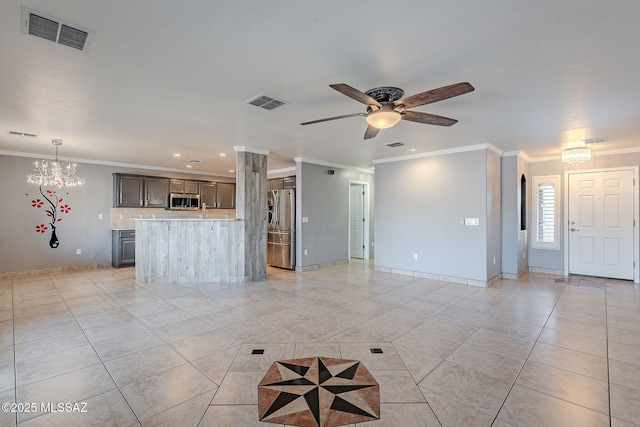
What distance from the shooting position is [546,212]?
6.56 meters

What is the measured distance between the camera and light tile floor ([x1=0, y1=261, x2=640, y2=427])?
6.59ft

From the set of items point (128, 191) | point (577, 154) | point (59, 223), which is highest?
point (577, 154)

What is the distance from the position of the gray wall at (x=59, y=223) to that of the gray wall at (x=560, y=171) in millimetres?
9479

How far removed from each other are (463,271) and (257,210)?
3.99 metres

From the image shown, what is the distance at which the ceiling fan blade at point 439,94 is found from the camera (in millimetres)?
2281

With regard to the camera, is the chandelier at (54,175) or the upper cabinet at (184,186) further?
the upper cabinet at (184,186)

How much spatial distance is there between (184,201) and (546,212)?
8763 millimetres

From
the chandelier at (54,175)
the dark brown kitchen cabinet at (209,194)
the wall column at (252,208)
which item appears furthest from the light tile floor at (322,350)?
the dark brown kitchen cabinet at (209,194)

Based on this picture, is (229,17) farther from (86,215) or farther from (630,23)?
(86,215)

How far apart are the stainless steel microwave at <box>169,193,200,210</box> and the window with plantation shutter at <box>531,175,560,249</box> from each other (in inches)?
330

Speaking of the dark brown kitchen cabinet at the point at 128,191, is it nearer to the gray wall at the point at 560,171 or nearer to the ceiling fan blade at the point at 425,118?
the ceiling fan blade at the point at 425,118

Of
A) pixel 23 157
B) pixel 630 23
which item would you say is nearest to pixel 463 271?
pixel 630 23

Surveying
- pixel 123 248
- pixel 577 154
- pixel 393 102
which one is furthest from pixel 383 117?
pixel 123 248

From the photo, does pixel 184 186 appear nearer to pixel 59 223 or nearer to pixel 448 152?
pixel 59 223
